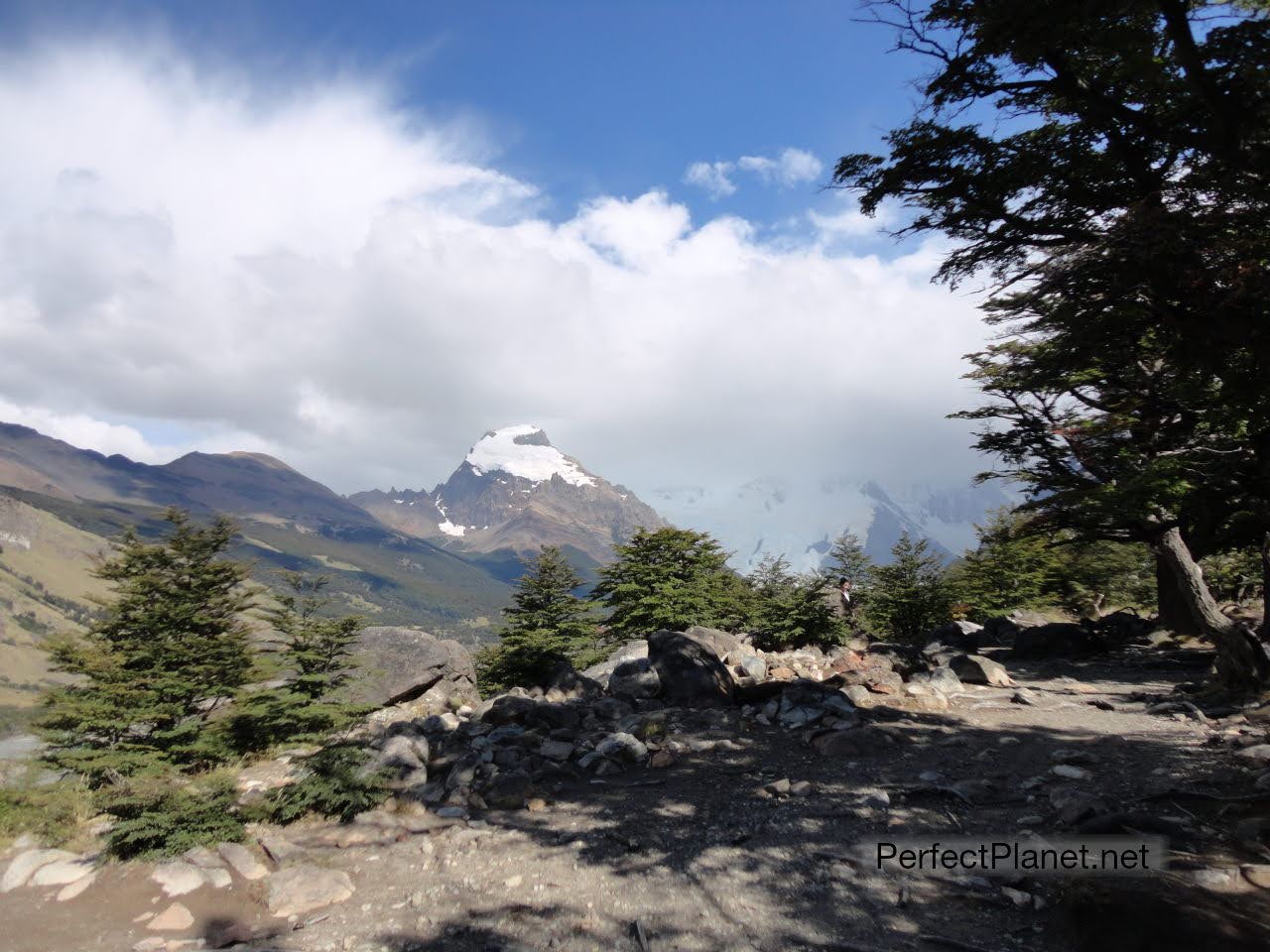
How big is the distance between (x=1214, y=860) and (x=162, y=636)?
1630cm

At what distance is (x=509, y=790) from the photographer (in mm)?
9227

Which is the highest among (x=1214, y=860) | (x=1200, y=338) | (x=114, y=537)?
(x=1200, y=338)

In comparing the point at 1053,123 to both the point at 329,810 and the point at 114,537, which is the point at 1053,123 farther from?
the point at 114,537

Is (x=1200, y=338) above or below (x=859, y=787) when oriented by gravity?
above

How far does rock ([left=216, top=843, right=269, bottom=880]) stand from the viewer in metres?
6.88

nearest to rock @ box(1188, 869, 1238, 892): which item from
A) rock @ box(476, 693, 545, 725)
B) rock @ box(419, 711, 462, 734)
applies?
rock @ box(476, 693, 545, 725)

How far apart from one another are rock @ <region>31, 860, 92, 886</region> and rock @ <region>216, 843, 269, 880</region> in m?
1.32

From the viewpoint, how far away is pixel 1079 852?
19.4 feet

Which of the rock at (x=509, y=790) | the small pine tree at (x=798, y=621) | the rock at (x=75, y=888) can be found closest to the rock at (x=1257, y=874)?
the rock at (x=509, y=790)

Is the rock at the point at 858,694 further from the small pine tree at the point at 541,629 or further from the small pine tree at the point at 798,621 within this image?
the small pine tree at the point at 541,629

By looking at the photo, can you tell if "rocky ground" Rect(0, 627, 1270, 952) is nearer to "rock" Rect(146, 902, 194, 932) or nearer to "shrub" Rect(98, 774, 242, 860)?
"rock" Rect(146, 902, 194, 932)

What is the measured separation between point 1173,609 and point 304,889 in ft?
90.7

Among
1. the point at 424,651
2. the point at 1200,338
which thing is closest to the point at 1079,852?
the point at 1200,338

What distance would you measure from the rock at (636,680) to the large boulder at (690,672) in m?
0.19
